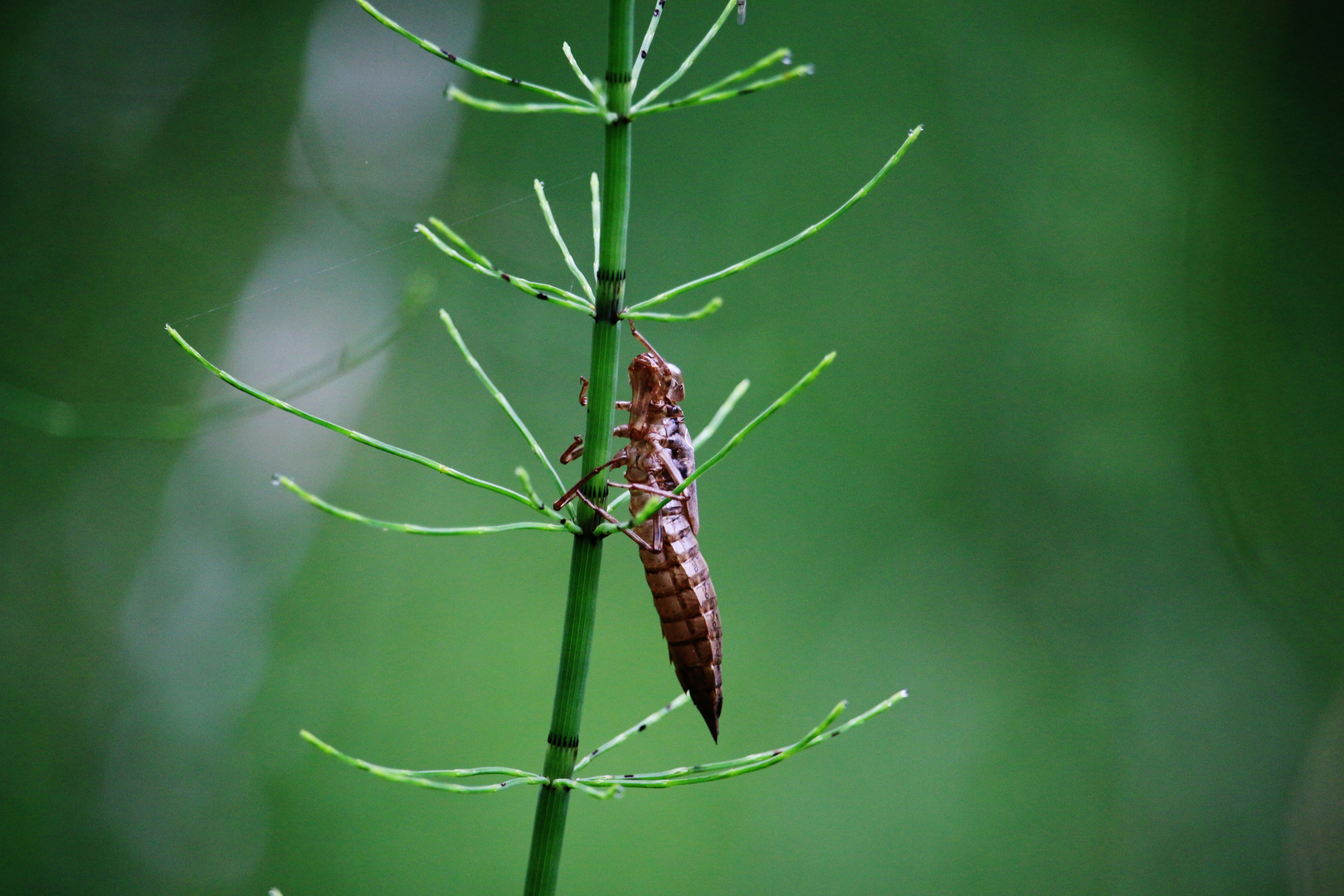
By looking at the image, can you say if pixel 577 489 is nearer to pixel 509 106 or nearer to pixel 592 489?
pixel 592 489

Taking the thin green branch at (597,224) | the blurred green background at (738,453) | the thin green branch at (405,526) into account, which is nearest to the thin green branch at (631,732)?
the thin green branch at (405,526)

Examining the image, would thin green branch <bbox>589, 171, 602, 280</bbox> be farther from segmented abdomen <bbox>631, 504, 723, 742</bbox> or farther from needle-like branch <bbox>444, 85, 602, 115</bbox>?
segmented abdomen <bbox>631, 504, 723, 742</bbox>

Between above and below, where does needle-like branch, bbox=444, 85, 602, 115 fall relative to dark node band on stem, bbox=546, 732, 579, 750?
above

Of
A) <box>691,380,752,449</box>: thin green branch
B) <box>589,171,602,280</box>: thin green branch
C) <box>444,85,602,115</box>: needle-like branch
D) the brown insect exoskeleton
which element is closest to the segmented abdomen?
the brown insect exoskeleton

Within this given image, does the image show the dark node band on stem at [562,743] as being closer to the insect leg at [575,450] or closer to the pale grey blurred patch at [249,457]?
the insect leg at [575,450]

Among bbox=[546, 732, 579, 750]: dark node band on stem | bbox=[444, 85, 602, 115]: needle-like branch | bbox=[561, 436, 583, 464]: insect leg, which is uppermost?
bbox=[444, 85, 602, 115]: needle-like branch

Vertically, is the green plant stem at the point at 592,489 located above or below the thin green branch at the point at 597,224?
below

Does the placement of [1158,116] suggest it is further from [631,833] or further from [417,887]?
[417,887]
